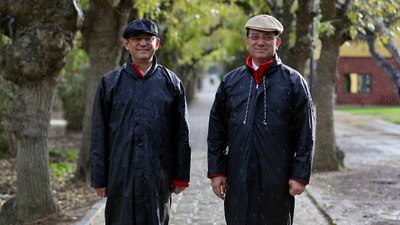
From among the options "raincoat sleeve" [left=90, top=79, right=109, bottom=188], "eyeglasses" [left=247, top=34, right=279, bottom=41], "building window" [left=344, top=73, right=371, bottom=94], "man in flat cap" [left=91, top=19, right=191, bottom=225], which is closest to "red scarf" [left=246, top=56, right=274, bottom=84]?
"eyeglasses" [left=247, top=34, right=279, bottom=41]

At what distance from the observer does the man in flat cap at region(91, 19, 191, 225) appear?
5.15m

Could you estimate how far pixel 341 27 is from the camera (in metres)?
13.6

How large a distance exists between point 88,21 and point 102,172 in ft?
23.9

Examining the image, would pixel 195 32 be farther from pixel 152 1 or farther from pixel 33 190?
pixel 33 190

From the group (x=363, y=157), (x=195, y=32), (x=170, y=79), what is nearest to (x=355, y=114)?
(x=195, y=32)

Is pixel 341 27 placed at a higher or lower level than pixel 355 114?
higher

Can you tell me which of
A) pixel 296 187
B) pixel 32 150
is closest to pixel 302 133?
pixel 296 187

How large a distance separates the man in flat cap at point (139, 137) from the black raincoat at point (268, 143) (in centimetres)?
53

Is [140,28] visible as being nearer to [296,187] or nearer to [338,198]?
[296,187]

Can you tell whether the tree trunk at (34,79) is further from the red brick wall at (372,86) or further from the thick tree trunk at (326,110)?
the red brick wall at (372,86)

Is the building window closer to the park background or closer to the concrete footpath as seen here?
the park background

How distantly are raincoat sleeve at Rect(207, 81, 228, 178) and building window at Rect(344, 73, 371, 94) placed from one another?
43037 mm

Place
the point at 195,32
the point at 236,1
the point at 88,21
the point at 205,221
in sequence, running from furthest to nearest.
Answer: the point at 195,32, the point at 236,1, the point at 88,21, the point at 205,221

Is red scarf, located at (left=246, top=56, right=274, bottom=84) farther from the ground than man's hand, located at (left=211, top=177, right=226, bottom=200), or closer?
farther from the ground
